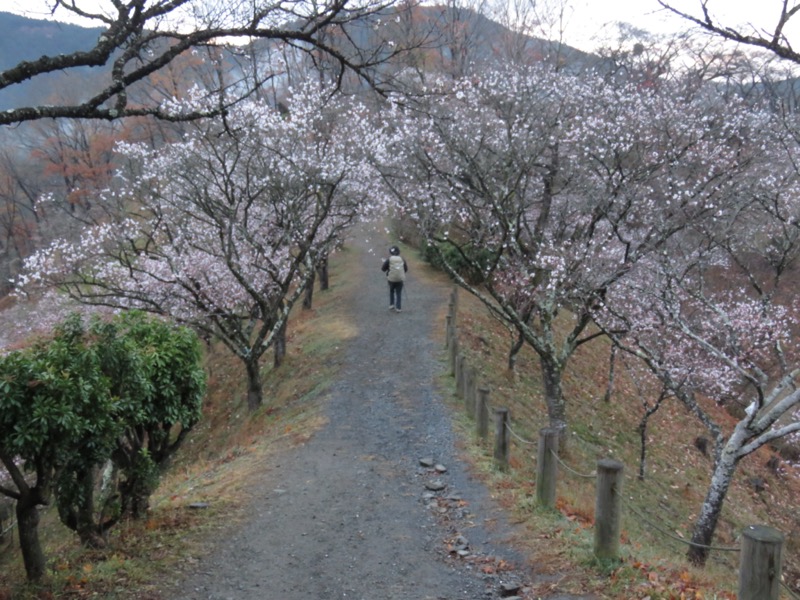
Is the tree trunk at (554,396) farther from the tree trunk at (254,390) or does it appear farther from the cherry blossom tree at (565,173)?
the tree trunk at (254,390)

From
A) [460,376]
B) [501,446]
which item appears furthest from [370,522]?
[460,376]

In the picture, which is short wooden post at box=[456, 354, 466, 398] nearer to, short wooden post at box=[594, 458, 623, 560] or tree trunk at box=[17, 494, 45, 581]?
short wooden post at box=[594, 458, 623, 560]

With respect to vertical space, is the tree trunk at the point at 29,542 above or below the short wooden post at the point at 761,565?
below

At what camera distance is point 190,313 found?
52.6 feet

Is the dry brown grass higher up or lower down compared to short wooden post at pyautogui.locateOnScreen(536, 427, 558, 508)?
lower down

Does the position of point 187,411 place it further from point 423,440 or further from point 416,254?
point 416,254

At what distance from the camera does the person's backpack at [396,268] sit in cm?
1998

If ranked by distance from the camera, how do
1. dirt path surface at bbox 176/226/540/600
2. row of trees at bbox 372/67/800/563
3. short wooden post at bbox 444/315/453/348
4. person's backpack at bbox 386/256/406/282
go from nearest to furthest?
dirt path surface at bbox 176/226/540/600 → row of trees at bbox 372/67/800/563 → short wooden post at bbox 444/315/453/348 → person's backpack at bbox 386/256/406/282

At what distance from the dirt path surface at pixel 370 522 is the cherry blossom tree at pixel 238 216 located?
3.38 meters

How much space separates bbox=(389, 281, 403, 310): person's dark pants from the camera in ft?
68.5

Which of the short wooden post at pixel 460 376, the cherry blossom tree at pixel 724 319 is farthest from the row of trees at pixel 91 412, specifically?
the short wooden post at pixel 460 376

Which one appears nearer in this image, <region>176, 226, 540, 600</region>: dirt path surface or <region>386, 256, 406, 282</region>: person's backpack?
<region>176, 226, 540, 600</region>: dirt path surface

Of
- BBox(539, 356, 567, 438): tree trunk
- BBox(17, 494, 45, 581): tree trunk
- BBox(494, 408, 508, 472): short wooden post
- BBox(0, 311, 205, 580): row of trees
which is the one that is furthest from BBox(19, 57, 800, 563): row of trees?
BBox(17, 494, 45, 581): tree trunk

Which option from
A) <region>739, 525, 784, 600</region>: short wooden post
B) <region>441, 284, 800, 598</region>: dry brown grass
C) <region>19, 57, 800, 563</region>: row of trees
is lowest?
<region>441, 284, 800, 598</region>: dry brown grass
